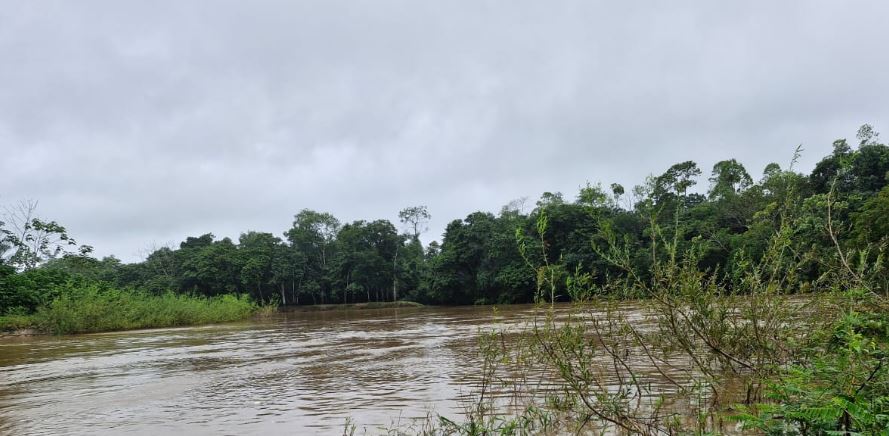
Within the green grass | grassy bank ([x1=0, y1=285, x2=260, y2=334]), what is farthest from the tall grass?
the green grass

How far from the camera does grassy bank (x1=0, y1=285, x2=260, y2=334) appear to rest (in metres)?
22.5

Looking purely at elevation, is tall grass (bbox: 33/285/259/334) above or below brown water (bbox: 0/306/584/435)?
above

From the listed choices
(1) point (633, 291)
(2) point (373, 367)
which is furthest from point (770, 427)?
(2) point (373, 367)

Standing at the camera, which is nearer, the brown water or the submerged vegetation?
the submerged vegetation

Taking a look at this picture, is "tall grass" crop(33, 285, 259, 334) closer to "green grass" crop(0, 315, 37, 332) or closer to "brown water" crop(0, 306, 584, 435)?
"green grass" crop(0, 315, 37, 332)

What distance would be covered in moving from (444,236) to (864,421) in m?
57.4

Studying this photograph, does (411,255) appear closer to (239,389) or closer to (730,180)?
(730,180)

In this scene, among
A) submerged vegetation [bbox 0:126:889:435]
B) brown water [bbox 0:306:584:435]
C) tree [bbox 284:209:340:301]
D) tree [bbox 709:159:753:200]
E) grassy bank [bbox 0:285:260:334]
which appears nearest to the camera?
submerged vegetation [bbox 0:126:889:435]

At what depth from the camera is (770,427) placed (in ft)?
9.11

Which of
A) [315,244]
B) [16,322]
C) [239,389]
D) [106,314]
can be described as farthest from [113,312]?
[315,244]

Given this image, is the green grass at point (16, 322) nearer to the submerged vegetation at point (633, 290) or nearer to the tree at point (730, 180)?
the submerged vegetation at point (633, 290)

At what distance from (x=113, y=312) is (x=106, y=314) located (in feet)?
1.31

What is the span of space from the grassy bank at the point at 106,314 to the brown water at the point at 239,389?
1135 cm

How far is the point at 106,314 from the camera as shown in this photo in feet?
79.2
